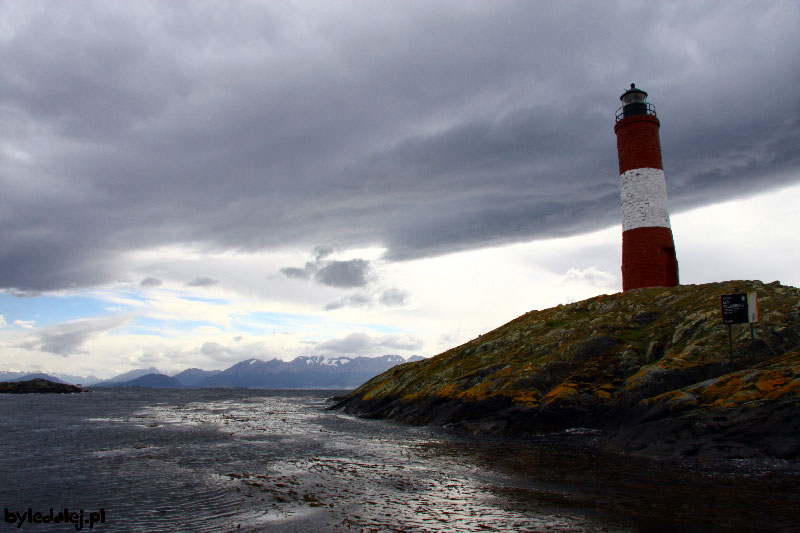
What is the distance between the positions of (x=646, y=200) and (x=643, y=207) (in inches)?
24.7

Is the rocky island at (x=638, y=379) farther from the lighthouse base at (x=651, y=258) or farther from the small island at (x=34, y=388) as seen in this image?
the small island at (x=34, y=388)

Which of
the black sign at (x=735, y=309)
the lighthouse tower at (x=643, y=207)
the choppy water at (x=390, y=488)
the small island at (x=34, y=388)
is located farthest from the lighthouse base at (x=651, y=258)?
the small island at (x=34, y=388)

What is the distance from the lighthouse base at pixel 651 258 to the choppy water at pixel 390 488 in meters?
22.3

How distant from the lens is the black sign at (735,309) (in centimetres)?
2231

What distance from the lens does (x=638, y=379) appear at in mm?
23688

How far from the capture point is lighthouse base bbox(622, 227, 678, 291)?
3972cm

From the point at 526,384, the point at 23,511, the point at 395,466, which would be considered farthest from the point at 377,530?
the point at 526,384

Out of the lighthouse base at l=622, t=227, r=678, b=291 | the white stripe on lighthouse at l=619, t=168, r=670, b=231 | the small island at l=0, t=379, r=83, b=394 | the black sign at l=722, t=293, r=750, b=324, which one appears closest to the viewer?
the black sign at l=722, t=293, r=750, b=324

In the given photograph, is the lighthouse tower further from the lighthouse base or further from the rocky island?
the rocky island

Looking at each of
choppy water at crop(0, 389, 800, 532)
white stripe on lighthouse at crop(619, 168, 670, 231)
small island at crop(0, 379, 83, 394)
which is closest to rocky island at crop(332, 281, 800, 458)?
choppy water at crop(0, 389, 800, 532)

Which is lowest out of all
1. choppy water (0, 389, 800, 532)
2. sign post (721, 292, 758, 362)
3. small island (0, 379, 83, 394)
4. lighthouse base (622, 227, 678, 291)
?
small island (0, 379, 83, 394)

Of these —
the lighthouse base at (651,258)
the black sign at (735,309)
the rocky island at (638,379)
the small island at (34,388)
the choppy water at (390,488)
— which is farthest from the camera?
the small island at (34,388)

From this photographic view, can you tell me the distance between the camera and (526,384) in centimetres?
2842

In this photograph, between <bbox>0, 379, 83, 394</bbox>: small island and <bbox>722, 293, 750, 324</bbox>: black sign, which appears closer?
<bbox>722, 293, 750, 324</bbox>: black sign
